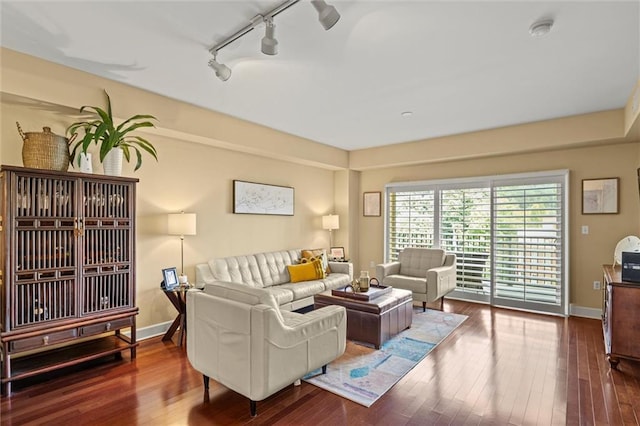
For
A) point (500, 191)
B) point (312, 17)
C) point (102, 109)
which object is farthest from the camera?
point (500, 191)

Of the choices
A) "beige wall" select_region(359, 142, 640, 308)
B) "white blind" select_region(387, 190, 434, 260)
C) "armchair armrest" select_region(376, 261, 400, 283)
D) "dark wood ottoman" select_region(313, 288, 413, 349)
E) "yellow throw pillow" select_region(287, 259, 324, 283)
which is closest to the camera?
"dark wood ottoman" select_region(313, 288, 413, 349)

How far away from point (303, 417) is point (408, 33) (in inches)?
112

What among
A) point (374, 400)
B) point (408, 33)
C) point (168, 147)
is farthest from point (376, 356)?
point (168, 147)

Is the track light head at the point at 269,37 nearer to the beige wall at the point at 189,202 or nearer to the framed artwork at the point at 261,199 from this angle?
the beige wall at the point at 189,202

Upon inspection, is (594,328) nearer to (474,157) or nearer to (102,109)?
(474,157)

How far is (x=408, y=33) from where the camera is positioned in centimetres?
247

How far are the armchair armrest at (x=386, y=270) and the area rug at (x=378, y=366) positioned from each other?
109 cm

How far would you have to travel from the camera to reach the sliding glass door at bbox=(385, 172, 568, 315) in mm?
4906

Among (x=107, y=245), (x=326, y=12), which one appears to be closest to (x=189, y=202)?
(x=107, y=245)

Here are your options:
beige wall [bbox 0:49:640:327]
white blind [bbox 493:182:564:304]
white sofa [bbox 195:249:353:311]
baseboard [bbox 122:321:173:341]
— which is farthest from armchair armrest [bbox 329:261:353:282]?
baseboard [bbox 122:321:173:341]

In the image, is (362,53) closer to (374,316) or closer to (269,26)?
(269,26)

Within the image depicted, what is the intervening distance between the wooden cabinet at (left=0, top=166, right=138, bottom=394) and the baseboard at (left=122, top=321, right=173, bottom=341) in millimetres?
405

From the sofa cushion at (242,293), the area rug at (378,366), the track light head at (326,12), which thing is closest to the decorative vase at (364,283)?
the area rug at (378,366)

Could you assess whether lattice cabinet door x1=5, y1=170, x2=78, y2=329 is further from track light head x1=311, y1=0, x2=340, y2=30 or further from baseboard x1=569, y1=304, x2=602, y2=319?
baseboard x1=569, y1=304, x2=602, y2=319
